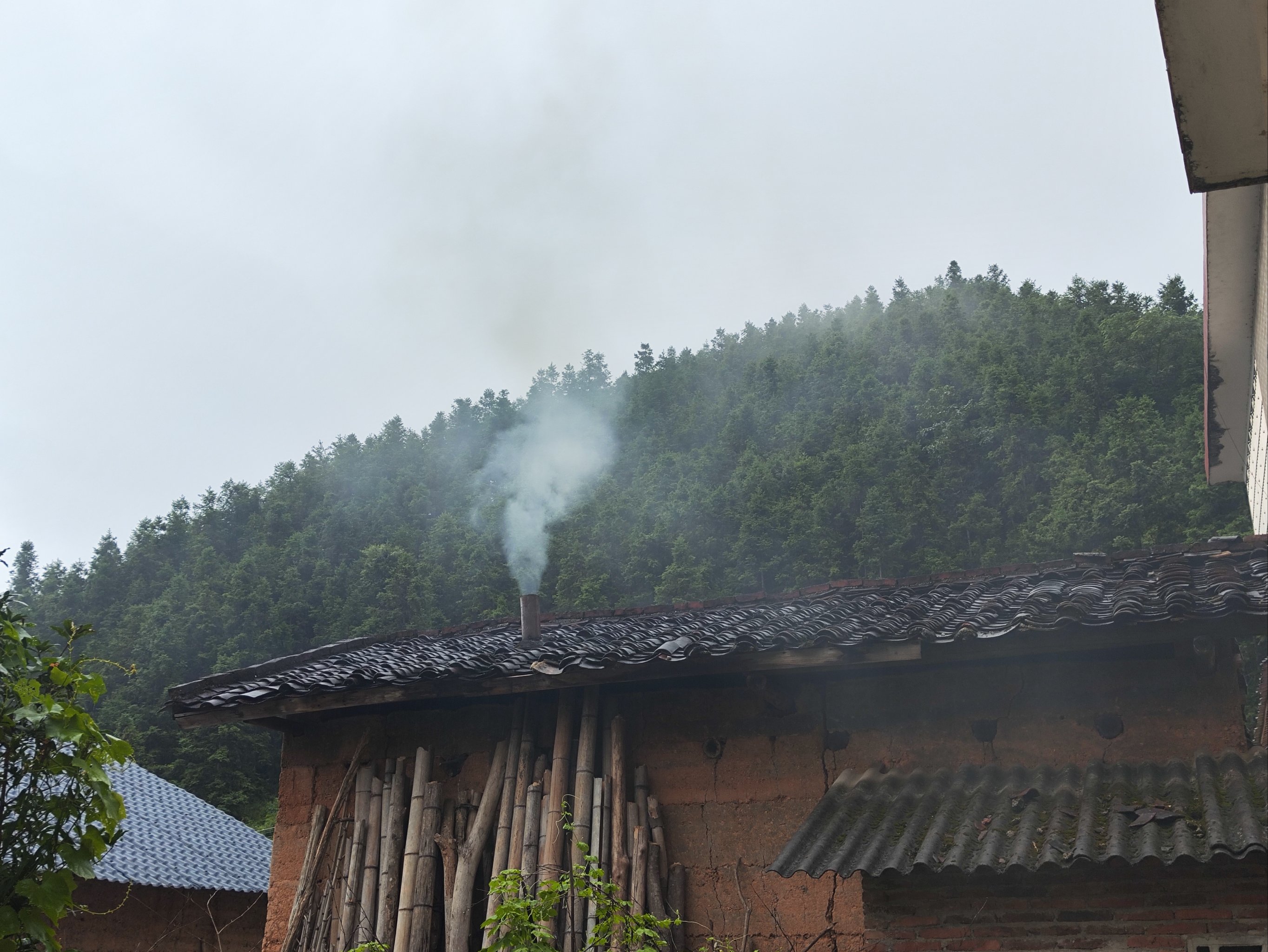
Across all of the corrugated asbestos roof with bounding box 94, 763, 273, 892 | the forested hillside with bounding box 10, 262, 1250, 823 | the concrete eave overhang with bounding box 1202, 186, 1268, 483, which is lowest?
the corrugated asbestos roof with bounding box 94, 763, 273, 892

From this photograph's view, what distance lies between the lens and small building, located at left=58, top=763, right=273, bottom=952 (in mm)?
13859

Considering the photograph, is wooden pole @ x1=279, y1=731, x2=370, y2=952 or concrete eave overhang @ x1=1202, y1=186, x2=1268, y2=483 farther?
concrete eave overhang @ x1=1202, y1=186, x2=1268, y2=483

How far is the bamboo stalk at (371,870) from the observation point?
7570 mm

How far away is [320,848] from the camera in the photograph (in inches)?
317

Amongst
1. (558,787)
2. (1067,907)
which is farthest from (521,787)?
(1067,907)

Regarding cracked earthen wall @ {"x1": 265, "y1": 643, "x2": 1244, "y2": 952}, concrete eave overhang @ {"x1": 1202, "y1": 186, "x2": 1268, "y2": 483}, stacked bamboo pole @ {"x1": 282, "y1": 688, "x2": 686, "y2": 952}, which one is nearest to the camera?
cracked earthen wall @ {"x1": 265, "y1": 643, "x2": 1244, "y2": 952}

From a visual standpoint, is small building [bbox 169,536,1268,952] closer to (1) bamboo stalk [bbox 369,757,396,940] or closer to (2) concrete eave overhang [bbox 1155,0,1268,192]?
Result: (1) bamboo stalk [bbox 369,757,396,940]

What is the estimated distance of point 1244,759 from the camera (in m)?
6.24

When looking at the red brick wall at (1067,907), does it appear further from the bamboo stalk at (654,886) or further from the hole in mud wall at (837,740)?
the bamboo stalk at (654,886)

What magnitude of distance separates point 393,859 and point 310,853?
0.74 metres

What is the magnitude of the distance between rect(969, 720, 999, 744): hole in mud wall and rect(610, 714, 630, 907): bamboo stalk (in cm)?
228

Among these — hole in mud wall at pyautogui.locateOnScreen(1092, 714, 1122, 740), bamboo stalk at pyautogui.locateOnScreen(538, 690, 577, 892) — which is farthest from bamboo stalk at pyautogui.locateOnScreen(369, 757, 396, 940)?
hole in mud wall at pyautogui.locateOnScreen(1092, 714, 1122, 740)

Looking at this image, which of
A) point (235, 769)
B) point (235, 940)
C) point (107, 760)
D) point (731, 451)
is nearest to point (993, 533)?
point (731, 451)

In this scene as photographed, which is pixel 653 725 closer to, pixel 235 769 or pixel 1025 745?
pixel 1025 745
